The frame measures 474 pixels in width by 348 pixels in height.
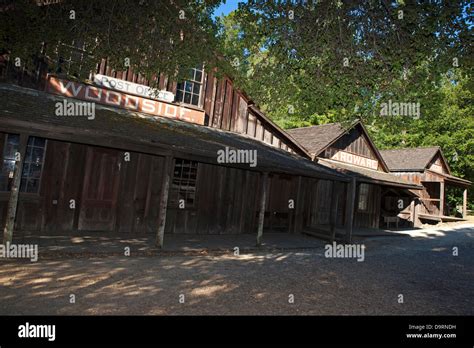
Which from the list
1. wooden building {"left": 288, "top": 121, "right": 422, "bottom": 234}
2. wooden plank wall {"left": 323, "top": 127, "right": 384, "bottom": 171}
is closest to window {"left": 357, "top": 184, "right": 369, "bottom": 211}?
wooden building {"left": 288, "top": 121, "right": 422, "bottom": 234}

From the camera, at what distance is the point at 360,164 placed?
63.5ft

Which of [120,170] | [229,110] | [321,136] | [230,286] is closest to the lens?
[230,286]

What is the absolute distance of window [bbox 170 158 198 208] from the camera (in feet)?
36.8

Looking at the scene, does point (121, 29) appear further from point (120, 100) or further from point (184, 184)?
point (184, 184)

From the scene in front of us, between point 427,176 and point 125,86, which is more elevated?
point 125,86

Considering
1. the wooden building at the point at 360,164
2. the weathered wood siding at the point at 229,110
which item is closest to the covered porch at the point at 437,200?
the wooden building at the point at 360,164

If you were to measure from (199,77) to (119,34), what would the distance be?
4930 mm

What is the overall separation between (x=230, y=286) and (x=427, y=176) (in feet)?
74.9

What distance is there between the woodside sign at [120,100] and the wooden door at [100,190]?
5.69ft

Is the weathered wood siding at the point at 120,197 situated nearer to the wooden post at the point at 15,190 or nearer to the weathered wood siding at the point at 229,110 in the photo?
the weathered wood siding at the point at 229,110

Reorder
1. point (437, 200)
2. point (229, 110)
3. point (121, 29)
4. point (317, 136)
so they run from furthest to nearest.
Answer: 1. point (437, 200)
2. point (317, 136)
3. point (229, 110)
4. point (121, 29)

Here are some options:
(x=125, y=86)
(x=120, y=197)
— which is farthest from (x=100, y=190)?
(x=125, y=86)

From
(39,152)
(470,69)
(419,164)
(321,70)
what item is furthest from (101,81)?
(419,164)
